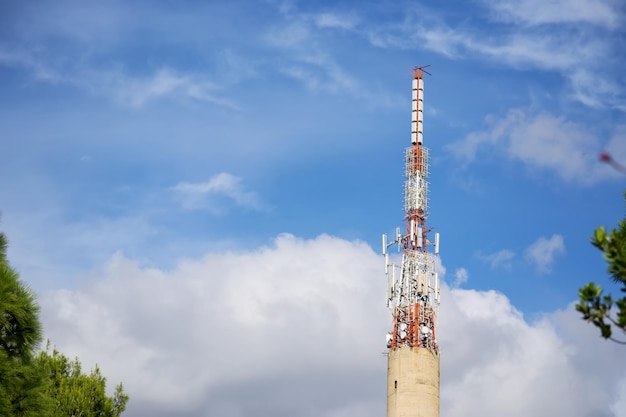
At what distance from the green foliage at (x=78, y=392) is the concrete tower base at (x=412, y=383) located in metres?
30.7

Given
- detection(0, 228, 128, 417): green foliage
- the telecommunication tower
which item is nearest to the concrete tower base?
the telecommunication tower

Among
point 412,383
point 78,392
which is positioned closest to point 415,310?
point 412,383

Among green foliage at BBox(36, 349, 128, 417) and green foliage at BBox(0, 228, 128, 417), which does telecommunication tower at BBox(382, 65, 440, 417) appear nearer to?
green foliage at BBox(36, 349, 128, 417)

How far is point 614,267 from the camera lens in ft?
43.5

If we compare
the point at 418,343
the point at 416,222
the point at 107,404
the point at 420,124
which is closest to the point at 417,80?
the point at 420,124

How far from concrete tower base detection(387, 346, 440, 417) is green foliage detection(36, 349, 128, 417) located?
30.7m

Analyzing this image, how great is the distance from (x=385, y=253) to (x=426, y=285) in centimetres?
537

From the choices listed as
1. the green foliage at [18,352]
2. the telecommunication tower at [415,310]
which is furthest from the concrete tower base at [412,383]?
the green foliage at [18,352]

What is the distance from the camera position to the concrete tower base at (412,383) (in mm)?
80125

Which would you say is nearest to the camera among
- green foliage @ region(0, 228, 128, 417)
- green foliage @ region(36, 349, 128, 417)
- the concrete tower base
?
green foliage @ region(0, 228, 128, 417)

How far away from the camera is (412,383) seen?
8088cm

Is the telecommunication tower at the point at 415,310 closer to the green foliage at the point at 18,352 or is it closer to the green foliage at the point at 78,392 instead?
the green foliage at the point at 78,392

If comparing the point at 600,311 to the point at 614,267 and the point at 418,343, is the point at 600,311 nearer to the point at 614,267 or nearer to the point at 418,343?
the point at 614,267

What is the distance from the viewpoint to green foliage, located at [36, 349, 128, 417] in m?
54.0
